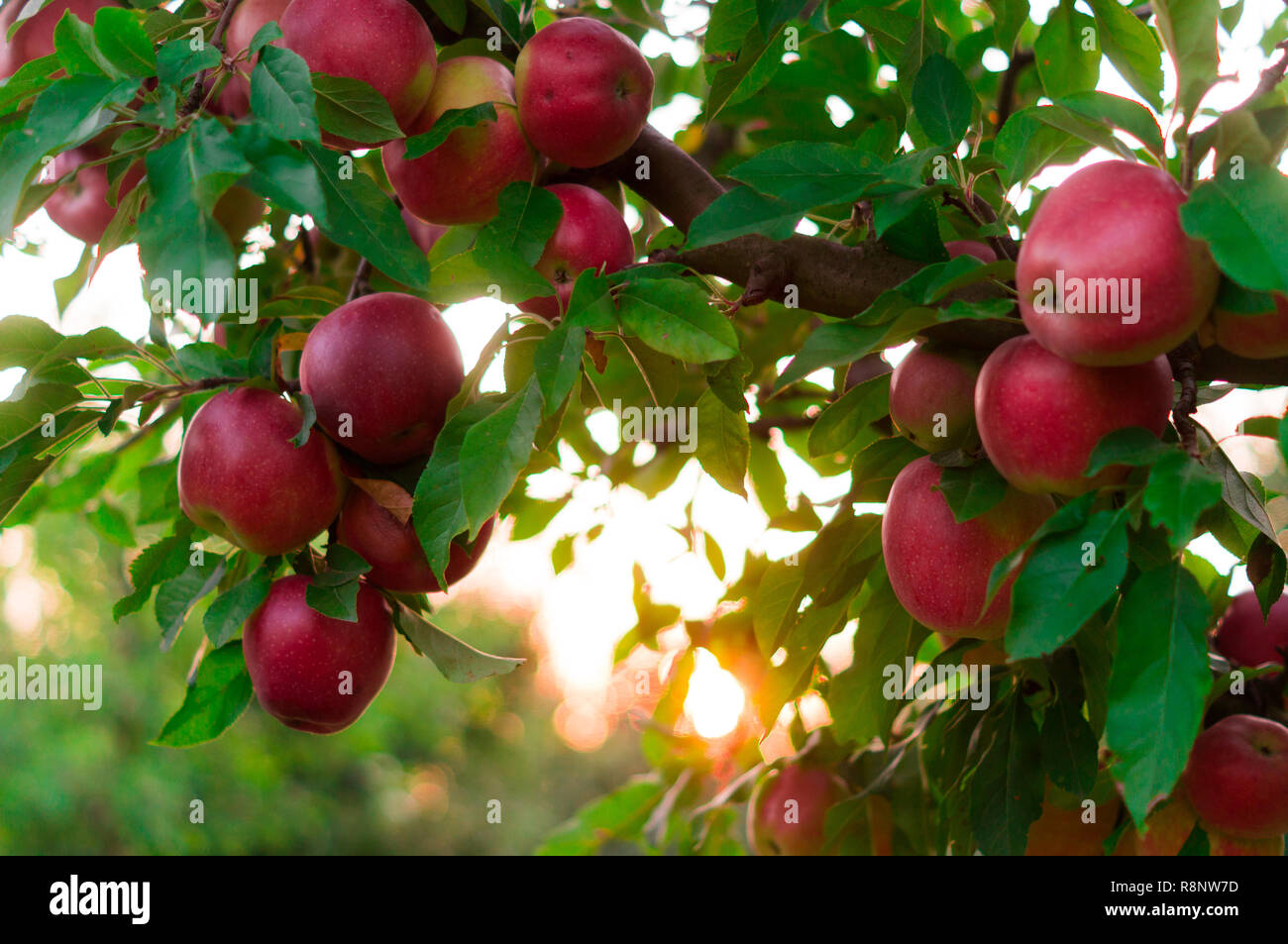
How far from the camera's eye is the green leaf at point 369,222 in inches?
28.5

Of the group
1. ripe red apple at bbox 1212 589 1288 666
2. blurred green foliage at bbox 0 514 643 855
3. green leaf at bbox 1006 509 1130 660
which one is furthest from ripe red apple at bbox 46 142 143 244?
blurred green foliage at bbox 0 514 643 855

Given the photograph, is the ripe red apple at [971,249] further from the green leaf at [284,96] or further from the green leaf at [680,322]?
the green leaf at [284,96]

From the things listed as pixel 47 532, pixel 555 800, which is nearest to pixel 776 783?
pixel 47 532

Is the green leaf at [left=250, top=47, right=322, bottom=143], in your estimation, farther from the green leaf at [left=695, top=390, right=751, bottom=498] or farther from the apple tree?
the green leaf at [left=695, top=390, right=751, bottom=498]

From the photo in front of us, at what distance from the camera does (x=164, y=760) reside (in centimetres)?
690

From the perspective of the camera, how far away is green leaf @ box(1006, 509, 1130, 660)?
0.58 m

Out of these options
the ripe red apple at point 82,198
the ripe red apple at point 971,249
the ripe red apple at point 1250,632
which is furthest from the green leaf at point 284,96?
the ripe red apple at point 1250,632

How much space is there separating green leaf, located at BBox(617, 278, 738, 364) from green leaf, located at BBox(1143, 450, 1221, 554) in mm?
278

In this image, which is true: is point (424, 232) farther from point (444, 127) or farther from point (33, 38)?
point (444, 127)

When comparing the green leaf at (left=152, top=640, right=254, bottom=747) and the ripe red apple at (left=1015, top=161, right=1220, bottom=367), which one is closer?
the ripe red apple at (left=1015, top=161, right=1220, bottom=367)

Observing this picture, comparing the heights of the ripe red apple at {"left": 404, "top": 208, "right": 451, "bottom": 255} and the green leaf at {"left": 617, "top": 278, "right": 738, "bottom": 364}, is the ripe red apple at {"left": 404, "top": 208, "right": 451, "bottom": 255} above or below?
above

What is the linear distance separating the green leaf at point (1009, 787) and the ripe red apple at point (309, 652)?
604 millimetres

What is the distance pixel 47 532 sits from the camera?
6.71 metres
